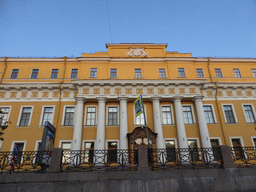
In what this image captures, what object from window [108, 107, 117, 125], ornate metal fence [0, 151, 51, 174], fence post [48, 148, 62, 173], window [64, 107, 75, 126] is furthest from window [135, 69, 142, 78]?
fence post [48, 148, 62, 173]

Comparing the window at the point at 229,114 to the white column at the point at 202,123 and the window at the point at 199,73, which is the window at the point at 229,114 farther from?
the window at the point at 199,73

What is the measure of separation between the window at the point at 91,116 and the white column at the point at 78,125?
41.2 inches

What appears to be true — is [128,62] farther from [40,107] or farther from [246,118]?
[246,118]

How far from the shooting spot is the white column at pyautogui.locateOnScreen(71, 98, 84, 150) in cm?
1561

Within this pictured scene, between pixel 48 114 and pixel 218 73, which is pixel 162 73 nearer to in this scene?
pixel 218 73

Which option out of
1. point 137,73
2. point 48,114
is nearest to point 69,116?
point 48,114

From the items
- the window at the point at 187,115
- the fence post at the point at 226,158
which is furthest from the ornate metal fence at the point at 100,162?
the window at the point at 187,115

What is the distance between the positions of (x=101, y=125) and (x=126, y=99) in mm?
3714

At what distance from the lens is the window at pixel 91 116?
17628 millimetres

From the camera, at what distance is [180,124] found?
16.9 meters

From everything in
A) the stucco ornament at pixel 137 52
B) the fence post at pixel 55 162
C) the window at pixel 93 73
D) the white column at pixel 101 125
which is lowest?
the fence post at pixel 55 162

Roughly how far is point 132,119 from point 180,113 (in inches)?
196

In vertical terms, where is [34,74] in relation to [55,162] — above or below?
above

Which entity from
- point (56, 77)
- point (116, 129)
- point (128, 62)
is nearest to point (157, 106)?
point (116, 129)
